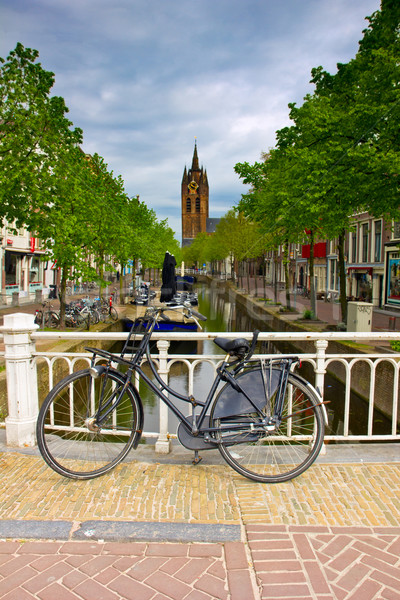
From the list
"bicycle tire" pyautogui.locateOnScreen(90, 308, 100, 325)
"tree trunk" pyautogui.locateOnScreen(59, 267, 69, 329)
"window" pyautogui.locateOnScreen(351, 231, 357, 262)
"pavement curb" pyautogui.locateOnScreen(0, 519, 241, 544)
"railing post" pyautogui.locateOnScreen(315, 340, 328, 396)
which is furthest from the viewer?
"window" pyautogui.locateOnScreen(351, 231, 357, 262)

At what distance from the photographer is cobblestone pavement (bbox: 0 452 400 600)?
2.24 m

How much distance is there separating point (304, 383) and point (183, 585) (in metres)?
1.73

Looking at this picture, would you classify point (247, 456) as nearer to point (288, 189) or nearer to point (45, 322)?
point (288, 189)

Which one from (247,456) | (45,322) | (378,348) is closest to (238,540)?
(247,456)

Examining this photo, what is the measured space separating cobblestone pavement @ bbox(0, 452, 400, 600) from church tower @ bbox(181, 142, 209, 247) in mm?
144841

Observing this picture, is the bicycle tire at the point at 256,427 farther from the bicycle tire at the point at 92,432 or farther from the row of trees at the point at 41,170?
the row of trees at the point at 41,170

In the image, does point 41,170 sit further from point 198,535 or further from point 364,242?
point 364,242

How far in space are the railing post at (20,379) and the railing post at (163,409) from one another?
4.01 feet

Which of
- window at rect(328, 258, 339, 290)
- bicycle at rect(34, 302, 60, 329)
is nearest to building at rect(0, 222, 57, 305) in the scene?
bicycle at rect(34, 302, 60, 329)

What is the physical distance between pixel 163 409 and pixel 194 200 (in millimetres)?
146841

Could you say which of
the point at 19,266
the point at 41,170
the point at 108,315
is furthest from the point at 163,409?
the point at 19,266

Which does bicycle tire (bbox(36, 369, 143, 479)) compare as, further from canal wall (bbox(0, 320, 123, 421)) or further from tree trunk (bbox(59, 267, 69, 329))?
tree trunk (bbox(59, 267, 69, 329))

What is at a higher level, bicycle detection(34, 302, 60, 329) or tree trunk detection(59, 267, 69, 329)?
tree trunk detection(59, 267, 69, 329)

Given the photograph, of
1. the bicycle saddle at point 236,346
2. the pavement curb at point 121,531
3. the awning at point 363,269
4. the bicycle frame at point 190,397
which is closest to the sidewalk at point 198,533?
the pavement curb at point 121,531
